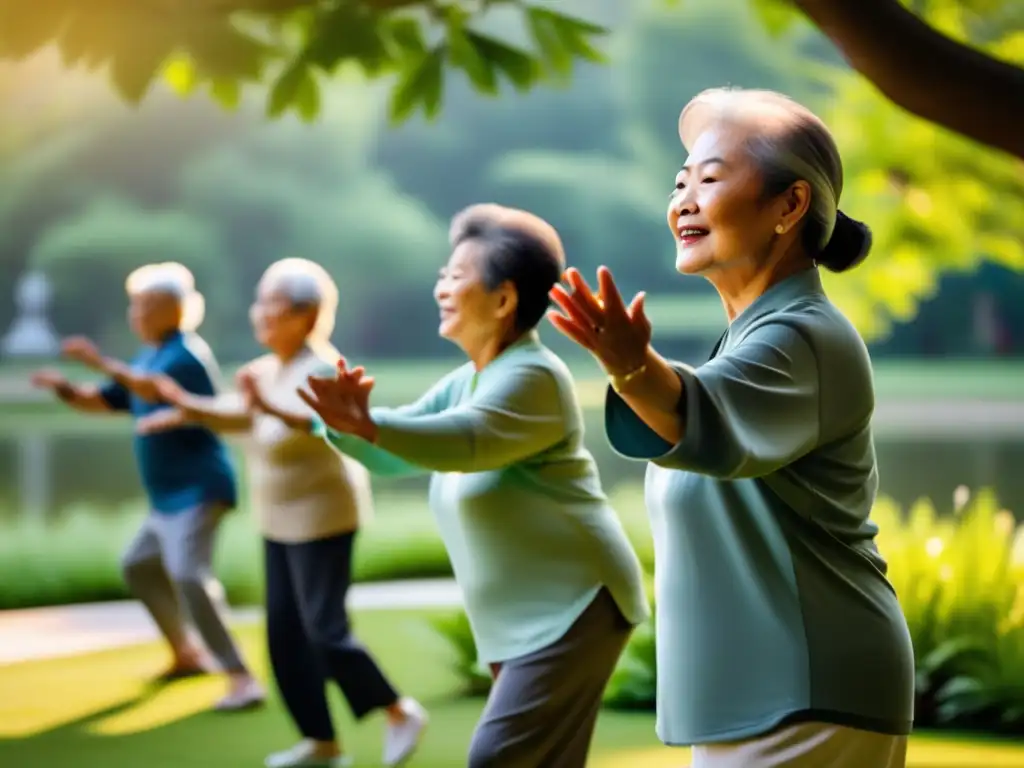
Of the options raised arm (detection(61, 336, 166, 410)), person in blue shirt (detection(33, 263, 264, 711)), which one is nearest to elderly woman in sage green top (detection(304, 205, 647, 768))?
raised arm (detection(61, 336, 166, 410))

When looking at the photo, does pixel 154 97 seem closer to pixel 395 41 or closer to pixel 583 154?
pixel 583 154

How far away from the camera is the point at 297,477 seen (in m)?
4.20

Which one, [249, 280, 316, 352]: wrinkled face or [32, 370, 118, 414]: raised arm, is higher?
[249, 280, 316, 352]: wrinkled face

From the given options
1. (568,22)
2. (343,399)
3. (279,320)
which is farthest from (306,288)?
(343,399)

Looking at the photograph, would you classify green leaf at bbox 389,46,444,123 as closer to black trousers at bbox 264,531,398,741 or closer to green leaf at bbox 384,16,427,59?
green leaf at bbox 384,16,427,59

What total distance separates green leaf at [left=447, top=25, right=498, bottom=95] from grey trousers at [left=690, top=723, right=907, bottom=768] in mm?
2243

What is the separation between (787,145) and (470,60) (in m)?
1.99

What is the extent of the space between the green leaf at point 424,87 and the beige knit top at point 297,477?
0.75 meters

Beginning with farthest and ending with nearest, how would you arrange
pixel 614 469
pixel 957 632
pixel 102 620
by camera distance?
pixel 614 469 < pixel 102 620 < pixel 957 632

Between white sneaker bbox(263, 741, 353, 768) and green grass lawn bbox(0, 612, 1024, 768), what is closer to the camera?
white sneaker bbox(263, 741, 353, 768)

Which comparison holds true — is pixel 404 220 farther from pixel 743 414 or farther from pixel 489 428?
pixel 743 414

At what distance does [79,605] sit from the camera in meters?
7.47

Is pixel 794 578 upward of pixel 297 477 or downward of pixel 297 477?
upward

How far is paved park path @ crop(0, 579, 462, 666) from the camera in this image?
6.37 meters
